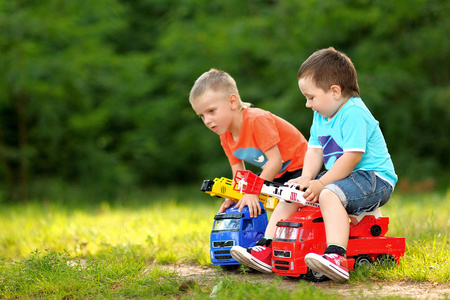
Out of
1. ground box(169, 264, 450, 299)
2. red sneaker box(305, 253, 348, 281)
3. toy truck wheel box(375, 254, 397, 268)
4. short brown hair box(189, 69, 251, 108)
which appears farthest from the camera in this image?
short brown hair box(189, 69, 251, 108)

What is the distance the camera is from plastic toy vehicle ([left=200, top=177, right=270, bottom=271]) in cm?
383

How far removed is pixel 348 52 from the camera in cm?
1277

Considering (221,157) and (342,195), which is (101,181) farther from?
(342,195)

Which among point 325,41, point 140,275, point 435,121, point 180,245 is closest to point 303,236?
point 140,275

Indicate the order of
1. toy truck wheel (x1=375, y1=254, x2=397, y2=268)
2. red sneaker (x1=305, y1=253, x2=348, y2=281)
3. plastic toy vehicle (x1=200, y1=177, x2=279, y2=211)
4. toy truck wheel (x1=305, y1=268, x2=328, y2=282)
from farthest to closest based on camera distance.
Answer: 1. plastic toy vehicle (x1=200, y1=177, x2=279, y2=211)
2. toy truck wheel (x1=375, y1=254, x2=397, y2=268)
3. toy truck wheel (x1=305, y1=268, x2=328, y2=282)
4. red sneaker (x1=305, y1=253, x2=348, y2=281)

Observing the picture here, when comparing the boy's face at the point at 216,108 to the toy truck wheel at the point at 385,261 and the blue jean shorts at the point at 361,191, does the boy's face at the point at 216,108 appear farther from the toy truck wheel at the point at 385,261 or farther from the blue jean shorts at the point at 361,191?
the toy truck wheel at the point at 385,261

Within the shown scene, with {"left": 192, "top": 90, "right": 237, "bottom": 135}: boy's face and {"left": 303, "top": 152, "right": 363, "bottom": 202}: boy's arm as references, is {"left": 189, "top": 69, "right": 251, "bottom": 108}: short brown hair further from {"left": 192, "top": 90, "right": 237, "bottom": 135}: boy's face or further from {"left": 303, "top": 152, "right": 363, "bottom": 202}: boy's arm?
{"left": 303, "top": 152, "right": 363, "bottom": 202}: boy's arm

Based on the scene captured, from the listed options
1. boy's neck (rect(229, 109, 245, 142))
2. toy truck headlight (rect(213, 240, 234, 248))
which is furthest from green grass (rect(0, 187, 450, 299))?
boy's neck (rect(229, 109, 245, 142))

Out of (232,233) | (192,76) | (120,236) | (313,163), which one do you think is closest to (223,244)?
(232,233)

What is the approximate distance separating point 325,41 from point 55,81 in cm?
605

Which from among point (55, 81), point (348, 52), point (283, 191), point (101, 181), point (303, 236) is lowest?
point (101, 181)

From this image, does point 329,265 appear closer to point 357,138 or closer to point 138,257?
point 357,138

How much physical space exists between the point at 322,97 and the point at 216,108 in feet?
2.97

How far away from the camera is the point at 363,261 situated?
3.54m
